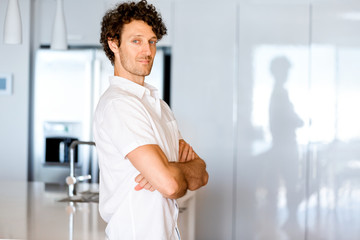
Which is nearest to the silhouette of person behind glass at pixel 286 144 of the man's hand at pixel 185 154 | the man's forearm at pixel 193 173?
the man's hand at pixel 185 154

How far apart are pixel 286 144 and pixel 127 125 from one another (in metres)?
2.88

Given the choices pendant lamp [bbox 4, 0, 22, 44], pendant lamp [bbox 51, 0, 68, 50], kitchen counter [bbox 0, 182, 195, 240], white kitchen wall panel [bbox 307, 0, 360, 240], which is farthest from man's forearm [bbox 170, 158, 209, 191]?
white kitchen wall panel [bbox 307, 0, 360, 240]

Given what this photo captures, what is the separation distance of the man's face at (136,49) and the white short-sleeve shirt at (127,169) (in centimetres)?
9

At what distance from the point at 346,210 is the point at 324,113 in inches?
31.8

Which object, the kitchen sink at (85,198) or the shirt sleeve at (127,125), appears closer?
the shirt sleeve at (127,125)

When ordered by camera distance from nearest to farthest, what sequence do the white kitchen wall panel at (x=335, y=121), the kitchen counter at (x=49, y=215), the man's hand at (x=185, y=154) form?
1. the man's hand at (x=185, y=154)
2. the kitchen counter at (x=49, y=215)
3. the white kitchen wall panel at (x=335, y=121)

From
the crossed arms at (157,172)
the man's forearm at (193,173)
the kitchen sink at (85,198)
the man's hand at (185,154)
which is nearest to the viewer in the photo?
the crossed arms at (157,172)

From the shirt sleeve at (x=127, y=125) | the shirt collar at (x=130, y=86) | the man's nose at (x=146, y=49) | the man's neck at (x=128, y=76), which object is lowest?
the shirt sleeve at (x=127, y=125)

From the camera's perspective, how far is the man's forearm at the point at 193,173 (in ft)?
5.05

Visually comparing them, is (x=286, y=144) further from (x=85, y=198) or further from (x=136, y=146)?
(x=136, y=146)

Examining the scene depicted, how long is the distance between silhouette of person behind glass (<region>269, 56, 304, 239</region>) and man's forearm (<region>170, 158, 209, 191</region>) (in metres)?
2.52

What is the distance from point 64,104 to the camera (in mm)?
4281

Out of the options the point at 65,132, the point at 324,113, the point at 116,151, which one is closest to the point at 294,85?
the point at 324,113

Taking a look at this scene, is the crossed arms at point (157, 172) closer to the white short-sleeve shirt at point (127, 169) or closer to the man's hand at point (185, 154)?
the white short-sleeve shirt at point (127, 169)
